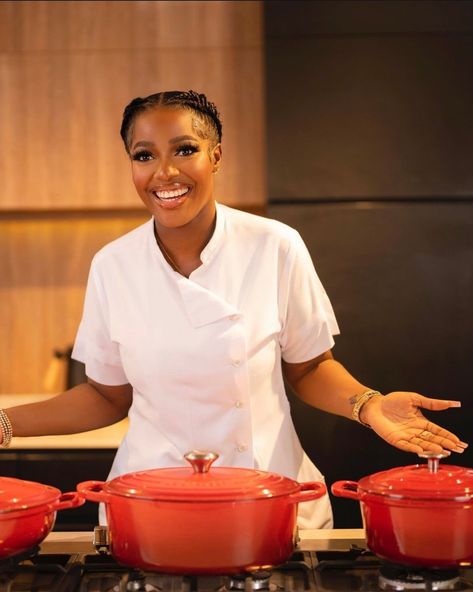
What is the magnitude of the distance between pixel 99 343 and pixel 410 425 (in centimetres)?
56

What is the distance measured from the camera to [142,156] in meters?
1.45

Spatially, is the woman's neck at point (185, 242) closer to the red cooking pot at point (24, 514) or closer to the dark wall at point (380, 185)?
the red cooking pot at point (24, 514)

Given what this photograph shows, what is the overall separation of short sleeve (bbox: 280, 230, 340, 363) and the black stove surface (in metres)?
0.50

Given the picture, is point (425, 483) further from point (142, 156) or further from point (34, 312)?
point (34, 312)

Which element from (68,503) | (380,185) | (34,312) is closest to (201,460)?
(68,503)

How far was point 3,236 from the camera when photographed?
10.9ft

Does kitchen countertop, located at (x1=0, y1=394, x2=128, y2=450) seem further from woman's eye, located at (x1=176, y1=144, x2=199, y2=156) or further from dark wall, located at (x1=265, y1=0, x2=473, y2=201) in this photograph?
woman's eye, located at (x1=176, y1=144, x2=199, y2=156)

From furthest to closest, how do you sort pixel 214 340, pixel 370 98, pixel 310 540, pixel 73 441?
pixel 370 98, pixel 73 441, pixel 214 340, pixel 310 540

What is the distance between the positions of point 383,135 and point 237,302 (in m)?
1.43

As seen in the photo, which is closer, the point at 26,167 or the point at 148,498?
the point at 148,498

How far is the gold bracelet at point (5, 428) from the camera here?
137cm

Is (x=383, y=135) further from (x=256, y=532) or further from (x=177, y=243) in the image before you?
(x=256, y=532)

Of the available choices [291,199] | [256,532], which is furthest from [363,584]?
[291,199]

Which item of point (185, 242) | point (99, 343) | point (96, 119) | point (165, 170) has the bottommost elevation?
point (99, 343)
